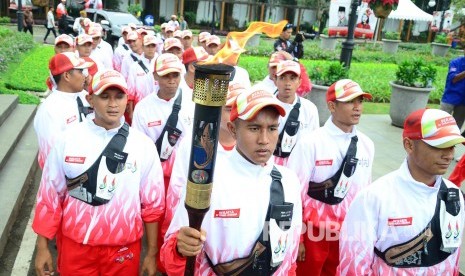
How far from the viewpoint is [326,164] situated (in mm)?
4238

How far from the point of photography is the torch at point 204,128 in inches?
79.5

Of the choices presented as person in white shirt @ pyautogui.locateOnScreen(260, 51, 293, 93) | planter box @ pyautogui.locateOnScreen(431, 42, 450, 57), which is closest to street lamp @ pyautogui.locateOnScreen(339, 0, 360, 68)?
person in white shirt @ pyautogui.locateOnScreen(260, 51, 293, 93)

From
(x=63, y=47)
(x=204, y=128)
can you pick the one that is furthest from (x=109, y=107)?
(x=63, y=47)

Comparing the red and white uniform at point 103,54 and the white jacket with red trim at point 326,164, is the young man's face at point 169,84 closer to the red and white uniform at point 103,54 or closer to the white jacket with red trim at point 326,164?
the white jacket with red trim at point 326,164

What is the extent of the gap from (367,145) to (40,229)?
288 centimetres

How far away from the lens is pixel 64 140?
354 cm

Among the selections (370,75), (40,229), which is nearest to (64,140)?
(40,229)

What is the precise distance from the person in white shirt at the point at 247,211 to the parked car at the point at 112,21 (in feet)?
61.3

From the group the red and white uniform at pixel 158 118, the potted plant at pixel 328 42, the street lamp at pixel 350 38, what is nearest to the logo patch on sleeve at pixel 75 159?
the red and white uniform at pixel 158 118

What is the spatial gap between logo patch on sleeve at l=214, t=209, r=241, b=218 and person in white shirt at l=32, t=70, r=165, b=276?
40.6 inches

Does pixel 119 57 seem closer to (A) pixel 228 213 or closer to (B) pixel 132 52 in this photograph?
(B) pixel 132 52

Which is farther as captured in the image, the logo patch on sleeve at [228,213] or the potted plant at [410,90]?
the potted plant at [410,90]

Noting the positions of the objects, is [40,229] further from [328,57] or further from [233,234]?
[328,57]

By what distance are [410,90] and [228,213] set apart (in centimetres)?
947
